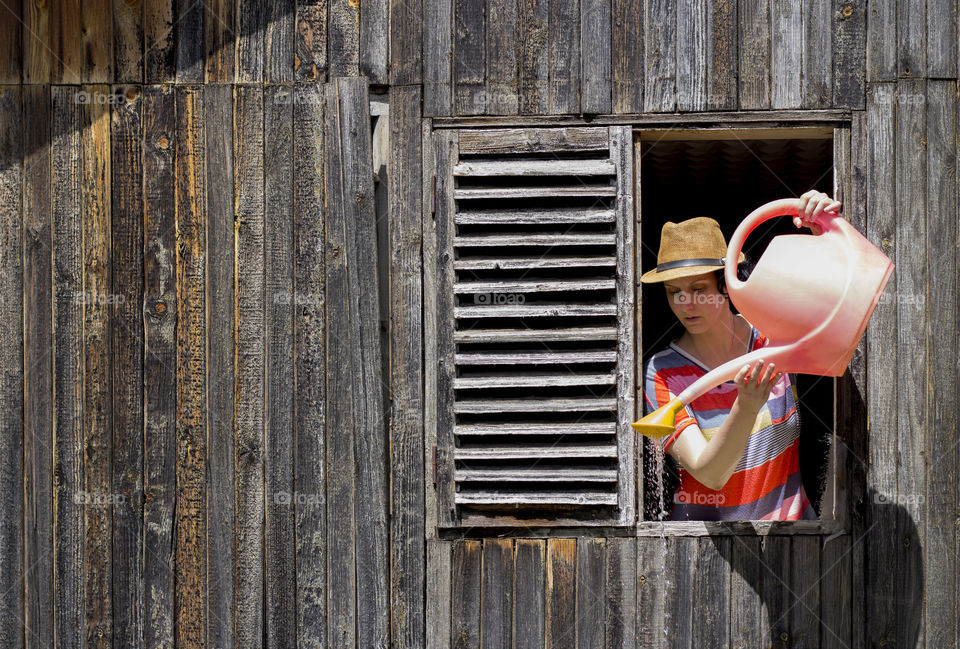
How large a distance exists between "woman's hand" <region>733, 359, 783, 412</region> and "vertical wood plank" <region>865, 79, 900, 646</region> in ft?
2.15

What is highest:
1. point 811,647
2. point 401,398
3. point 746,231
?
point 746,231

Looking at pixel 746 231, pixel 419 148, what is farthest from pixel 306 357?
pixel 746 231

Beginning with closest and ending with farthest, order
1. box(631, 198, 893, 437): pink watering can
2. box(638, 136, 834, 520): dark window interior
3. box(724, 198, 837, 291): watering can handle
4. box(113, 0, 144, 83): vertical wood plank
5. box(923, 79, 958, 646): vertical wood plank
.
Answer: box(631, 198, 893, 437): pink watering can
box(724, 198, 837, 291): watering can handle
box(923, 79, 958, 646): vertical wood plank
box(113, 0, 144, 83): vertical wood plank
box(638, 136, 834, 520): dark window interior

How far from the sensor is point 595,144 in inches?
119

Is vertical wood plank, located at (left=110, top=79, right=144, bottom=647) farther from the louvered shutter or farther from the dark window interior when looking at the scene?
the dark window interior

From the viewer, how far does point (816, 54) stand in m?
3.01

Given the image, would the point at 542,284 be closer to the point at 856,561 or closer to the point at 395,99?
the point at 395,99

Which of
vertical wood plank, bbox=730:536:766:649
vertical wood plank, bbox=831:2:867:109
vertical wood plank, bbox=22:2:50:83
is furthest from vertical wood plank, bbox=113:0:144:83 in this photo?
vertical wood plank, bbox=730:536:766:649

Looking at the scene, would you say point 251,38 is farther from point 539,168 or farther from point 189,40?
point 539,168

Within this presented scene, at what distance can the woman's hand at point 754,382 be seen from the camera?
2498 mm

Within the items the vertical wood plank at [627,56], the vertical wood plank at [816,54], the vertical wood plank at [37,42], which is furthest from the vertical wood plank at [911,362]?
the vertical wood plank at [37,42]

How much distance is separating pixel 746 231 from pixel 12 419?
8.24 ft

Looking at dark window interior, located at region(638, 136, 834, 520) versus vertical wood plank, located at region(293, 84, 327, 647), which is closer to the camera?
vertical wood plank, located at region(293, 84, 327, 647)

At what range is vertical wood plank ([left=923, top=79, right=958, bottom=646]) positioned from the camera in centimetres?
296
